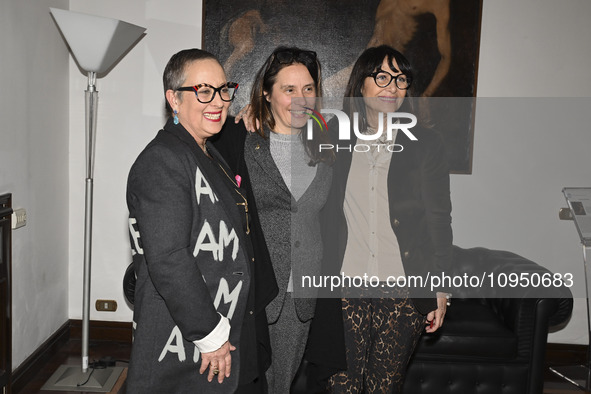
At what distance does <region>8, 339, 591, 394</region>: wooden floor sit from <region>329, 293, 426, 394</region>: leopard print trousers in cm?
156

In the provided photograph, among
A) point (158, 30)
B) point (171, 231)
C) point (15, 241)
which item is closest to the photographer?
point (171, 231)

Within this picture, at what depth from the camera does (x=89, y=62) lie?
9.57ft

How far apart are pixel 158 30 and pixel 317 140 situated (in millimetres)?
2114

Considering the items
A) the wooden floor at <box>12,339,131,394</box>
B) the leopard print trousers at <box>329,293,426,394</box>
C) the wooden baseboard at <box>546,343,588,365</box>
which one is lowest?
the wooden floor at <box>12,339,131,394</box>

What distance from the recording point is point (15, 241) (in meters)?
2.84

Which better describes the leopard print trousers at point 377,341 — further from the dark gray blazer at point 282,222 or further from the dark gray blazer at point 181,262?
the dark gray blazer at point 181,262

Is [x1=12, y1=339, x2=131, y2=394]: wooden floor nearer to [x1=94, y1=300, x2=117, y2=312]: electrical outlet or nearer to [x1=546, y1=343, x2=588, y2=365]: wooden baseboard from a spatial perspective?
[x1=94, y1=300, x2=117, y2=312]: electrical outlet

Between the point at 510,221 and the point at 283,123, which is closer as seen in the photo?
the point at 283,123

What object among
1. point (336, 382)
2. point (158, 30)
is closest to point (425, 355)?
point (336, 382)

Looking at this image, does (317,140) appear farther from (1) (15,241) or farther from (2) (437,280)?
(1) (15,241)

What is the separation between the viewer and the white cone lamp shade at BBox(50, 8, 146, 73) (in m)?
2.79

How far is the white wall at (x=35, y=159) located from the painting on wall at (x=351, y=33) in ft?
3.22

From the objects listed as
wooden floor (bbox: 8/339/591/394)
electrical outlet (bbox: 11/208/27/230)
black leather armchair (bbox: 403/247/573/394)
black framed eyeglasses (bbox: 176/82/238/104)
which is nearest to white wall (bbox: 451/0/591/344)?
wooden floor (bbox: 8/339/591/394)

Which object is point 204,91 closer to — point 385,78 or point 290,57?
point 290,57
